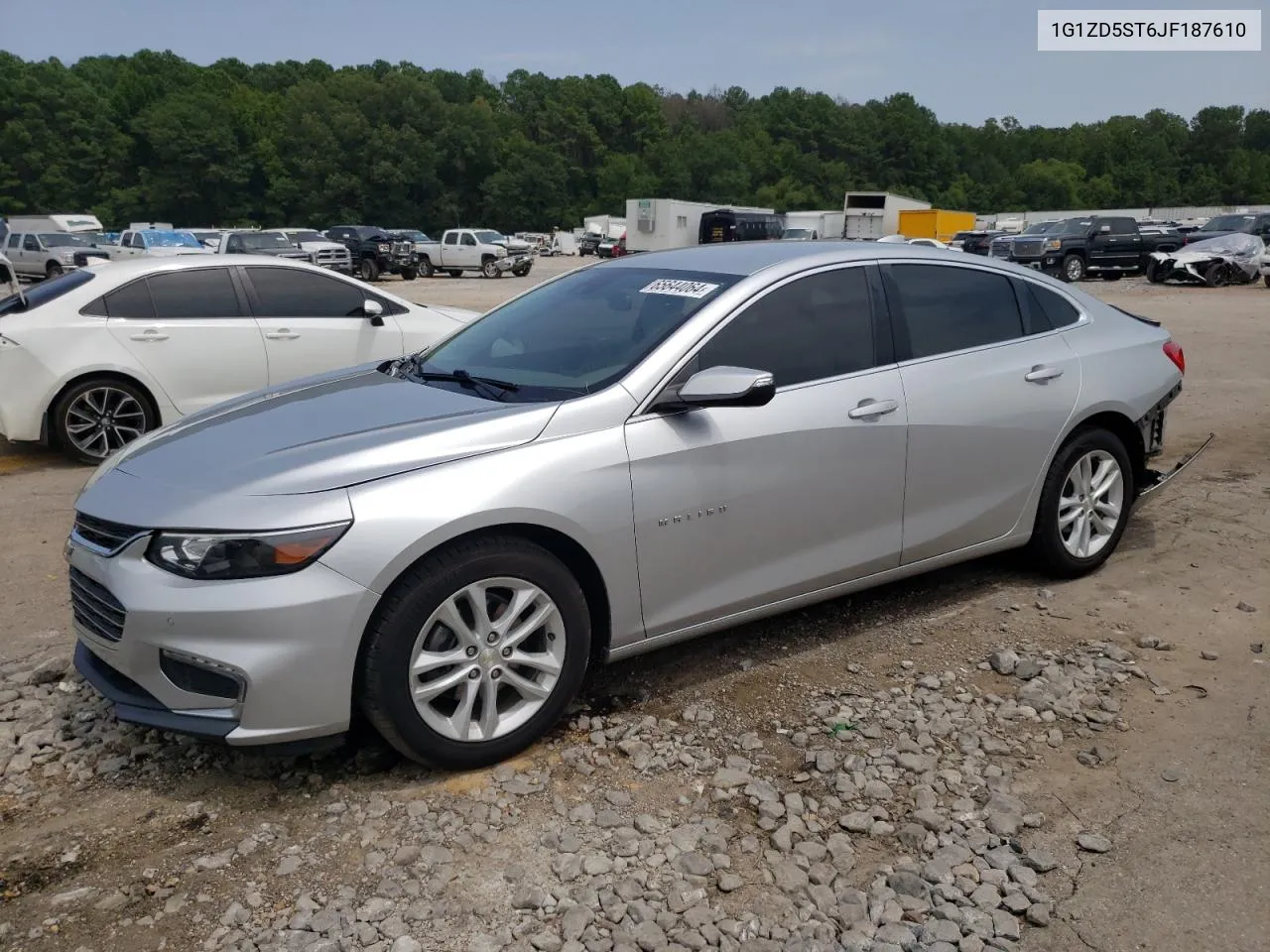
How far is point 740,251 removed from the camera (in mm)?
4520

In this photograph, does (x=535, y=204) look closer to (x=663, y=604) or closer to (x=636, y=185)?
(x=636, y=185)

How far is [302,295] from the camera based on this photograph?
26.8 feet

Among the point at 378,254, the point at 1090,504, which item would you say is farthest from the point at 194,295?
the point at 378,254

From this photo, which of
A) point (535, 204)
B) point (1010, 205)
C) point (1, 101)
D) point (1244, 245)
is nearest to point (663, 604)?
point (1244, 245)

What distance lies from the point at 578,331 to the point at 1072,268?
2961cm

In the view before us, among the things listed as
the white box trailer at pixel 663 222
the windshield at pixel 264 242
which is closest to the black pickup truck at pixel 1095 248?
the white box trailer at pixel 663 222

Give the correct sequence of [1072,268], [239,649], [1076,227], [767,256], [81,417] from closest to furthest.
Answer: [239,649], [767,256], [81,417], [1072,268], [1076,227]

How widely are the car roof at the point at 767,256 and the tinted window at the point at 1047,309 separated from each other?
0.20m

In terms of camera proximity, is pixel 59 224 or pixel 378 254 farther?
pixel 59 224

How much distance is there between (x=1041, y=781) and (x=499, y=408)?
2106 millimetres

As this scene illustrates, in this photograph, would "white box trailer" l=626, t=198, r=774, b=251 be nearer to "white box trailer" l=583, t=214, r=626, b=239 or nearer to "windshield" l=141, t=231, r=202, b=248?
"white box trailer" l=583, t=214, r=626, b=239

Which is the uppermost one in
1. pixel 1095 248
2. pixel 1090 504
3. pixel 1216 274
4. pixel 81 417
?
pixel 81 417

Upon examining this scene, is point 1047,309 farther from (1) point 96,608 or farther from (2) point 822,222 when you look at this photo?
(2) point 822,222

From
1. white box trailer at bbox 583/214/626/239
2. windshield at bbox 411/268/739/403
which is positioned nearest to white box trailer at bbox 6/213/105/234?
white box trailer at bbox 583/214/626/239
